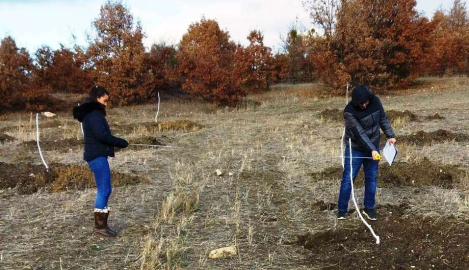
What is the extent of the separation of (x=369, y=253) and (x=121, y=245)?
285 cm

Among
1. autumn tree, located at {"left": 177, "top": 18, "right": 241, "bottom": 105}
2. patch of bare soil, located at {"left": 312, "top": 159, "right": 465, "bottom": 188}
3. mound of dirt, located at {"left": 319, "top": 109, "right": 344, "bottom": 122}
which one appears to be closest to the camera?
patch of bare soil, located at {"left": 312, "top": 159, "right": 465, "bottom": 188}

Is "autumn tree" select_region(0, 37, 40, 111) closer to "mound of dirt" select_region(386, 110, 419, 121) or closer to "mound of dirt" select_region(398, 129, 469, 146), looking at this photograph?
"mound of dirt" select_region(386, 110, 419, 121)

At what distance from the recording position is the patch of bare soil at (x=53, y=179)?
24.0 feet

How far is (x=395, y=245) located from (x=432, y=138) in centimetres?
682

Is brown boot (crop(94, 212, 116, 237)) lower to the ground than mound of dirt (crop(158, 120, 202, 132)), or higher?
lower

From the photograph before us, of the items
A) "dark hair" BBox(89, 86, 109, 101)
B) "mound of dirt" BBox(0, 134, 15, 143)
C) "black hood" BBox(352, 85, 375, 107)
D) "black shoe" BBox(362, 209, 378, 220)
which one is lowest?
"black shoe" BBox(362, 209, 378, 220)

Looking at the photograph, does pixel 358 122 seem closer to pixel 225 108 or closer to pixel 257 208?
pixel 257 208

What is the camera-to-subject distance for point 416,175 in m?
7.13

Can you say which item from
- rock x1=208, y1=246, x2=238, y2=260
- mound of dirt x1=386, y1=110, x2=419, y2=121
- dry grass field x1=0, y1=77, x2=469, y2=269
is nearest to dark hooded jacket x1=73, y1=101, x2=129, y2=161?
dry grass field x1=0, y1=77, x2=469, y2=269

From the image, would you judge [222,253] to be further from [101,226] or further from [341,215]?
[341,215]

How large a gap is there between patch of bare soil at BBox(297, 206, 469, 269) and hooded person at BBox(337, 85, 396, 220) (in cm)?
42

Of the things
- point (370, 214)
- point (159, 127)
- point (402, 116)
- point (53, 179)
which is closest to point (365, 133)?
point (370, 214)

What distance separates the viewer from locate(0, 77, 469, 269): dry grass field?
14.6 feet

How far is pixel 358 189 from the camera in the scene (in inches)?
268
